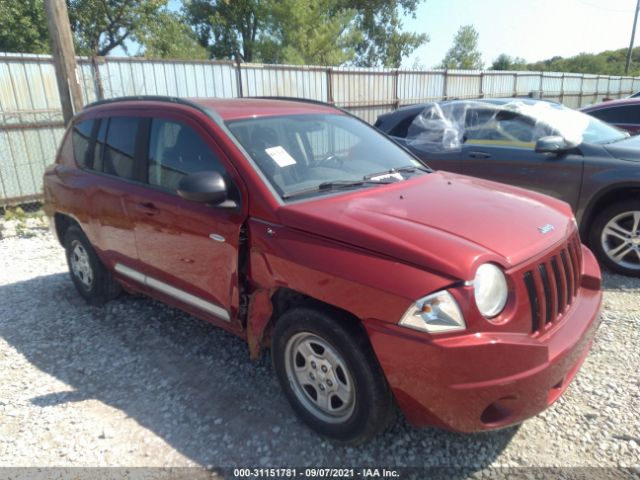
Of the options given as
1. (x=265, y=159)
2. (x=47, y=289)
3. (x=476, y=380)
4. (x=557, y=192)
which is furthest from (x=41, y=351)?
(x=557, y=192)

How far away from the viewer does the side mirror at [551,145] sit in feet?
15.8

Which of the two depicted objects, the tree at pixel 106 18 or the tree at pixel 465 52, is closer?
the tree at pixel 106 18

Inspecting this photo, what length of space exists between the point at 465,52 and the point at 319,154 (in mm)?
45226

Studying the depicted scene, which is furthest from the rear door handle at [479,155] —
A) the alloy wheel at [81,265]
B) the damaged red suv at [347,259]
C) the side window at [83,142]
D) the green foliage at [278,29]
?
the green foliage at [278,29]

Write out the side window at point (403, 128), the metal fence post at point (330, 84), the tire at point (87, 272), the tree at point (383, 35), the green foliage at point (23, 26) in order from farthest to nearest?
the tree at point (383, 35) < the green foliage at point (23, 26) < the metal fence post at point (330, 84) < the side window at point (403, 128) < the tire at point (87, 272)

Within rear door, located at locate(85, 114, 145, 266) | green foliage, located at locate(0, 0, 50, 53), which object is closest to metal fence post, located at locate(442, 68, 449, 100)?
rear door, located at locate(85, 114, 145, 266)

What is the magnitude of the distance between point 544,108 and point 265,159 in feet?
13.9

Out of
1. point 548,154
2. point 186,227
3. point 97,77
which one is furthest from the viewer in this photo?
point 97,77

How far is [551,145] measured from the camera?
4816 millimetres

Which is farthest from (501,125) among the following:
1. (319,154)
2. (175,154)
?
(175,154)

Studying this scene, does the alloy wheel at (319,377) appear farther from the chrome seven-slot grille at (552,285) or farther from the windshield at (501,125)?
the windshield at (501,125)

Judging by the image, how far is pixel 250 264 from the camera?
2.78 m

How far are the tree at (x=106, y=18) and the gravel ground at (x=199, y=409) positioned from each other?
821 inches

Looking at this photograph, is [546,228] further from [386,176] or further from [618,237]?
[618,237]
